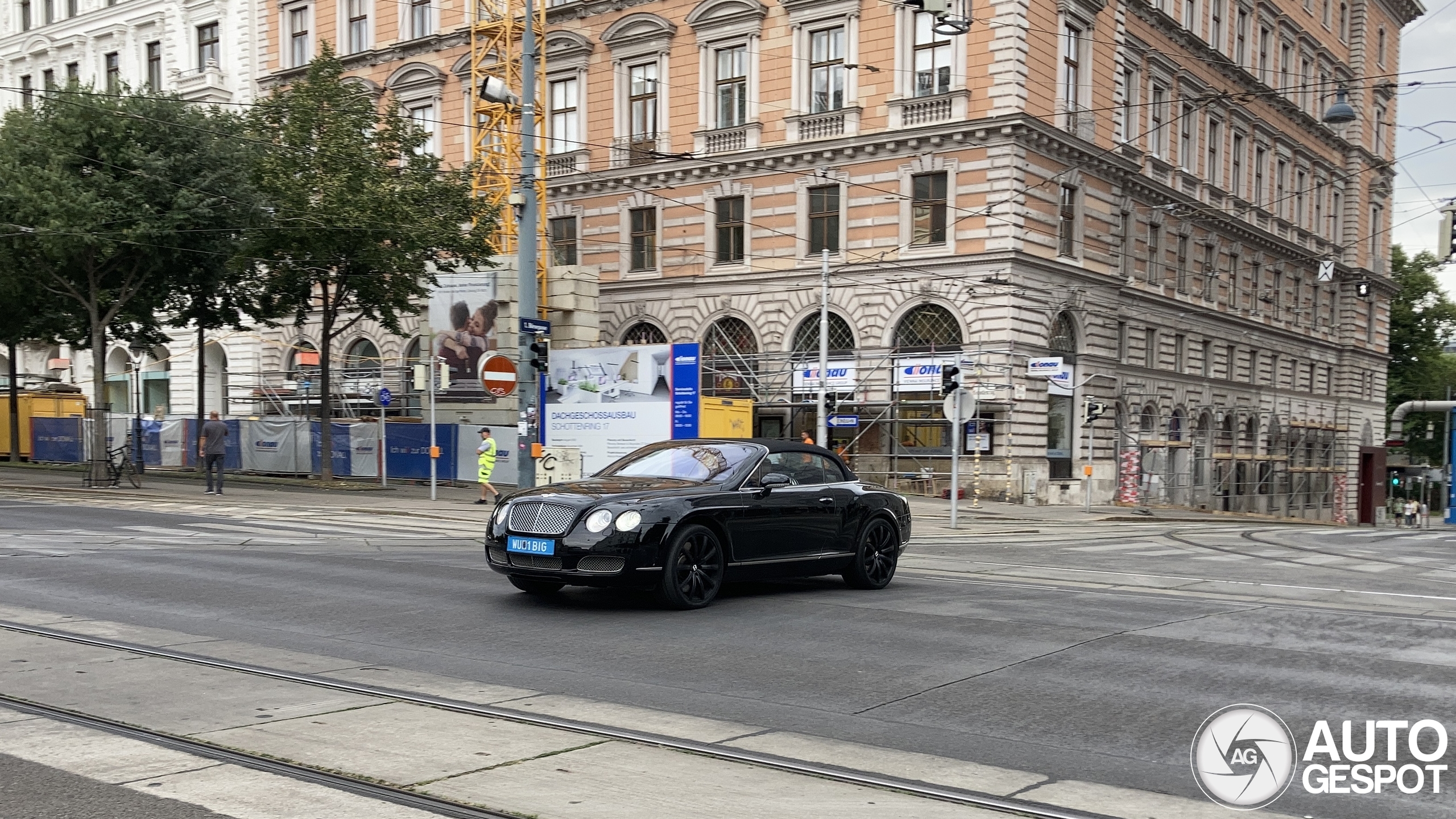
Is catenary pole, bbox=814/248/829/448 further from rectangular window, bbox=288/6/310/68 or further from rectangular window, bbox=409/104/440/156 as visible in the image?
rectangular window, bbox=288/6/310/68

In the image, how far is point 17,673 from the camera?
24.4 ft

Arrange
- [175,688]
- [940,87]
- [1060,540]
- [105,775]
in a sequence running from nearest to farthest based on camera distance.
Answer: [105,775] → [175,688] → [1060,540] → [940,87]

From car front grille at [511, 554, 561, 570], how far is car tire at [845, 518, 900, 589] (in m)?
3.23

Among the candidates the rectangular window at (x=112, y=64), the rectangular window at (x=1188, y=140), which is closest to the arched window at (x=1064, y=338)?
the rectangular window at (x=1188, y=140)

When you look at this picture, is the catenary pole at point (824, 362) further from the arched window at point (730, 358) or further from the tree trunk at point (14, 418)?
the tree trunk at point (14, 418)

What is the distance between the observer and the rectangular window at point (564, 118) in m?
44.9

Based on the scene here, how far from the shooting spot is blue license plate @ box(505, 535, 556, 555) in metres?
10.2

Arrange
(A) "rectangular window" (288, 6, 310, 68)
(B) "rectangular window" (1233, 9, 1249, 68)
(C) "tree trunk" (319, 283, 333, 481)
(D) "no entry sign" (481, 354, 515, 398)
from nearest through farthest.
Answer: (D) "no entry sign" (481, 354, 515, 398) < (C) "tree trunk" (319, 283, 333, 481) < (B) "rectangular window" (1233, 9, 1249, 68) < (A) "rectangular window" (288, 6, 310, 68)

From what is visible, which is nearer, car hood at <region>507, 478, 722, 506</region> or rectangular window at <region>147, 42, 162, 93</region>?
car hood at <region>507, 478, 722, 506</region>

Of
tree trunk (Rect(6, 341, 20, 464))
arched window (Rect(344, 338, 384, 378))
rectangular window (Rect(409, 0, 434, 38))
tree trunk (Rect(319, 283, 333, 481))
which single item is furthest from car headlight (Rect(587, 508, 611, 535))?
rectangular window (Rect(409, 0, 434, 38))

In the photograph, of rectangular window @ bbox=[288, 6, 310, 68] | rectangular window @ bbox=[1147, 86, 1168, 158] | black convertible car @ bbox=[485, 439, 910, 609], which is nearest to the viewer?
black convertible car @ bbox=[485, 439, 910, 609]

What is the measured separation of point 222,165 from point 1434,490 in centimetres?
9316

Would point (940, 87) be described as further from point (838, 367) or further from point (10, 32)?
point (10, 32)

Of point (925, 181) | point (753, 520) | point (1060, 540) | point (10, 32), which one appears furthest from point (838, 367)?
point (10, 32)
